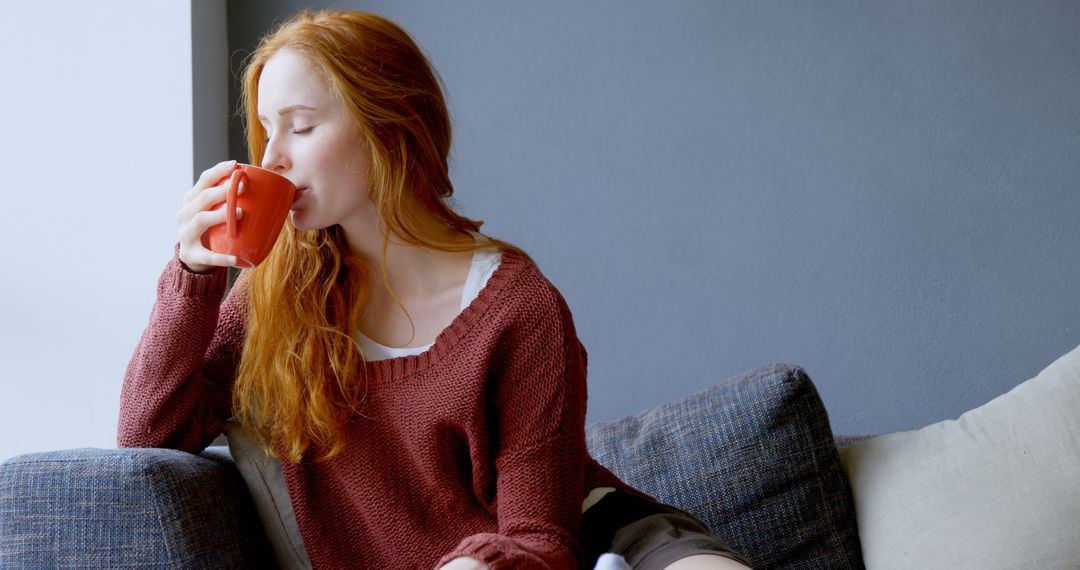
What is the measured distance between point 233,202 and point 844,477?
3.42 ft

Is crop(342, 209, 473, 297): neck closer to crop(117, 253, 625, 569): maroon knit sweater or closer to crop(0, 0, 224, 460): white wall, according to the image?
crop(117, 253, 625, 569): maroon knit sweater

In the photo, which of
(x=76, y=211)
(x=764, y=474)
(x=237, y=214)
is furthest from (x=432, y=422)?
(x=76, y=211)

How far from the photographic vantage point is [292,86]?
3.94 feet

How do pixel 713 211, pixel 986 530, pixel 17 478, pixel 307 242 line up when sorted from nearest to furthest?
pixel 17 478, pixel 307 242, pixel 986 530, pixel 713 211

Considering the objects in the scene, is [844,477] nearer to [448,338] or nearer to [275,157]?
Result: [448,338]

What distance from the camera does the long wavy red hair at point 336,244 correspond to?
123cm

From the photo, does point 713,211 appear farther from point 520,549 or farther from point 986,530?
point 520,549

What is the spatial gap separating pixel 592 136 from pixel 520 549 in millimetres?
1181

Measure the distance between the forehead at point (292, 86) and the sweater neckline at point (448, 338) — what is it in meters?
0.28

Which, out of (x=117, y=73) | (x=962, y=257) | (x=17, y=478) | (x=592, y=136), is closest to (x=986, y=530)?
(x=962, y=257)

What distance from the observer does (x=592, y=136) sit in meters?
2.08

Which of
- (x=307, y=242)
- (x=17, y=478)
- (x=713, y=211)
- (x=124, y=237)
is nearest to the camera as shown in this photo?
(x=17, y=478)

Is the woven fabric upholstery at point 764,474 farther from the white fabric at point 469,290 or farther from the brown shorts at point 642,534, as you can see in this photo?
the white fabric at point 469,290

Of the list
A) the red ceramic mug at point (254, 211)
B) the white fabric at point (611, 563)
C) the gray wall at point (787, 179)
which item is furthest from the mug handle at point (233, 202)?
the gray wall at point (787, 179)
